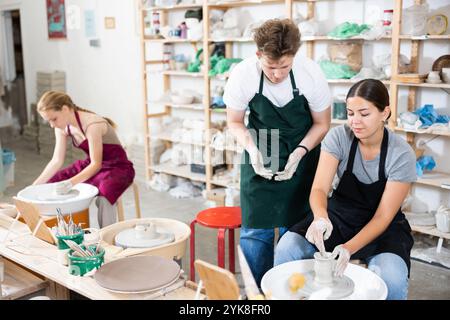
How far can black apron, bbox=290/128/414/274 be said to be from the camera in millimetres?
2148

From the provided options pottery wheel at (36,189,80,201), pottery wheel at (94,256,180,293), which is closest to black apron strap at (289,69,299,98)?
pottery wheel at (94,256,180,293)

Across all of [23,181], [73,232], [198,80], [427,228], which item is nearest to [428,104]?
[427,228]

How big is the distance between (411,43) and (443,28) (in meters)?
0.27

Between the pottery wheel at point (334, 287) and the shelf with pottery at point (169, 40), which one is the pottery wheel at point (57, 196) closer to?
the pottery wheel at point (334, 287)

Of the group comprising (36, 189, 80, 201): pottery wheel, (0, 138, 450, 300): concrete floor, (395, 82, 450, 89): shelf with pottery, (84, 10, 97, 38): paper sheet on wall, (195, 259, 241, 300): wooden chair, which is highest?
(84, 10, 97, 38): paper sheet on wall

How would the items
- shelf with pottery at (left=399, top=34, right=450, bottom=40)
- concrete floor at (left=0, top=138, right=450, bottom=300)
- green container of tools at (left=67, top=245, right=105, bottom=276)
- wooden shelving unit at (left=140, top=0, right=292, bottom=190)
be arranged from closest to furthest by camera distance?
green container of tools at (left=67, top=245, right=105, bottom=276)
concrete floor at (left=0, top=138, right=450, bottom=300)
shelf with pottery at (left=399, top=34, right=450, bottom=40)
wooden shelving unit at (left=140, top=0, right=292, bottom=190)

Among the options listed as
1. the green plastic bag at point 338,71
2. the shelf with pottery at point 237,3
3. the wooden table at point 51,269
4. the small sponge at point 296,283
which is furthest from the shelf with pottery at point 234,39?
the small sponge at point 296,283

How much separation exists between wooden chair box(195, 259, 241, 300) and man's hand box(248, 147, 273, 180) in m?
0.91

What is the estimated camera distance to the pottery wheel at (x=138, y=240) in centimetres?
241

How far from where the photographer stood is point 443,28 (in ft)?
11.3

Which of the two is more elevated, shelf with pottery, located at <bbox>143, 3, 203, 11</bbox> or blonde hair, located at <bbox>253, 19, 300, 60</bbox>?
shelf with pottery, located at <bbox>143, 3, 203, 11</bbox>

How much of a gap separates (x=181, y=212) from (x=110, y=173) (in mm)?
1193

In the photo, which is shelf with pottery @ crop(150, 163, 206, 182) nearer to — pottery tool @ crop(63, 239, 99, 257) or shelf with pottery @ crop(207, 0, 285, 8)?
shelf with pottery @ crop(207, 0, 285, 8)
